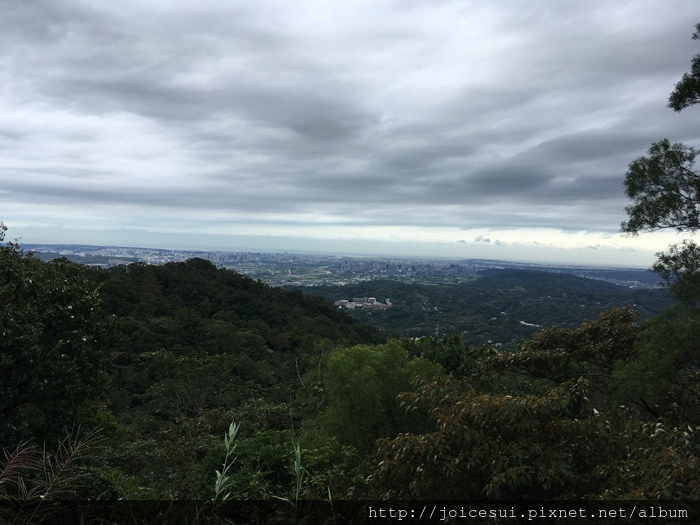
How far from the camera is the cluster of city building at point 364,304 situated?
6003cm

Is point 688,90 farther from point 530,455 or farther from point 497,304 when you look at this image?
point 497,304

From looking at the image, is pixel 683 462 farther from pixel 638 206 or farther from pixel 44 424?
pixel 44 424

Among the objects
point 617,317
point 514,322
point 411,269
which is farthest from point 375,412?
point 411,269

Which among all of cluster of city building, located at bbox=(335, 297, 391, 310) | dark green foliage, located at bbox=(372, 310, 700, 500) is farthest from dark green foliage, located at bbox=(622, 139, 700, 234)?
cluster of city building, located at bbox=(335, 297, 391, 310)

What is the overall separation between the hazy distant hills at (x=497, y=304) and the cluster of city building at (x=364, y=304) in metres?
1.68

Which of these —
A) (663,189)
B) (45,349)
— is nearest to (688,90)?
(663,189)

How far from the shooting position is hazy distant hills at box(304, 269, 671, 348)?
41125 mm

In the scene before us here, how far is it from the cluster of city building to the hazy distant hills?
5.51 ft

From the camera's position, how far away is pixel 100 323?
272 inches

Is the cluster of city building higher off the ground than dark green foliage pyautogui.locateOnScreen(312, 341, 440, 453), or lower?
lower

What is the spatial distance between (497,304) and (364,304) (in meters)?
19.7

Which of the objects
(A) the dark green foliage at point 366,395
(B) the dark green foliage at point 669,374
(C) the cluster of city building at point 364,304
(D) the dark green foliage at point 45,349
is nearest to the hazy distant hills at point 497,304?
(C) the cluster of city building at point 364,304

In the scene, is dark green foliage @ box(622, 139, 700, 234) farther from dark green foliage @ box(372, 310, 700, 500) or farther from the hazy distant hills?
the hazy distant hills

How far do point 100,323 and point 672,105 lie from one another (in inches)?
424
